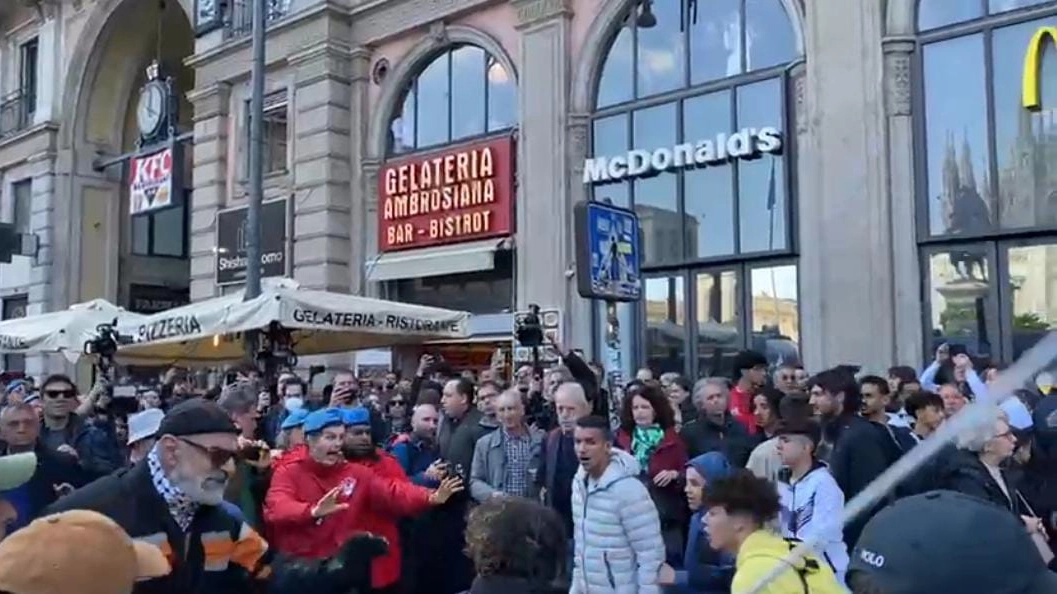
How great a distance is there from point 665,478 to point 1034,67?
27.3 ft

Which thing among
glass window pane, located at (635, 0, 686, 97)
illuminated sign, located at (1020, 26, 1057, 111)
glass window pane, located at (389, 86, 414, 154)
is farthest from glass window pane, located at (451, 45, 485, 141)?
illuminated sign, located at (1020, 26, 1057, 111)

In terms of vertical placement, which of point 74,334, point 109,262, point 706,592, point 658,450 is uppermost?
point 109,262

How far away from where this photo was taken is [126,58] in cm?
2778

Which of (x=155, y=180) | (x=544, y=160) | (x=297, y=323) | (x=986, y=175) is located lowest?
(x=297, y=323)

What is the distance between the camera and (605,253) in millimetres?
8891

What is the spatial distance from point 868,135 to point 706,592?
9.06m

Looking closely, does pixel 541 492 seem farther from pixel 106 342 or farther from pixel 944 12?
pixel 944 12

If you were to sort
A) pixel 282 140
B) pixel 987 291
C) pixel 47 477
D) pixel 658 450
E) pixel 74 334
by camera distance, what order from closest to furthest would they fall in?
pixel 47 477 → pixel 658 450 → pixel 987 291 → pixel 74 334 → pixel 282 140

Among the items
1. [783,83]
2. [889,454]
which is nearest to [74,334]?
[783,83]

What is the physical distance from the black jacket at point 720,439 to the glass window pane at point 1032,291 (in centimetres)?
609

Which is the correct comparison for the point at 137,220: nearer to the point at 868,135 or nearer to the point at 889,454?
the point at 868,135

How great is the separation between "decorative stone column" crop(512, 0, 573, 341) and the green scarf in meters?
8.88

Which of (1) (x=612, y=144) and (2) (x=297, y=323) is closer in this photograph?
(2) (x=297, y=323)

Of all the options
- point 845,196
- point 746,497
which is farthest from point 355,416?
point 845,196
